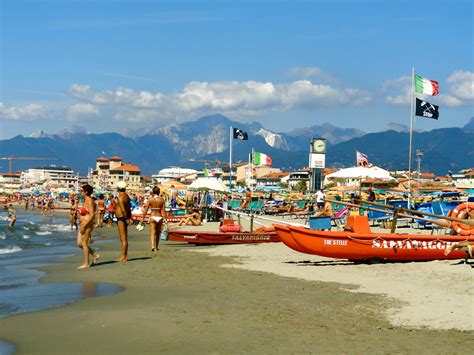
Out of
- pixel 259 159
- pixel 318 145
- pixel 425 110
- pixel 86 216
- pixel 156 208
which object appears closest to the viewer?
pixel 86 216

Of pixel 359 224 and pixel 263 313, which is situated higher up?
pixel 359 224

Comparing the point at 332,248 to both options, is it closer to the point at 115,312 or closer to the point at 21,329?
the point at 115,312

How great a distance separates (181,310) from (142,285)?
2.39m

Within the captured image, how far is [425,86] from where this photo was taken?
25.6m

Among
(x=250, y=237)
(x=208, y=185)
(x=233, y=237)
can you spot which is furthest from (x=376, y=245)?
(x=208, y=185)

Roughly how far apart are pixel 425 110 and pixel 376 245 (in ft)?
49.0

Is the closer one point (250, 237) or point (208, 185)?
point (250, 237)

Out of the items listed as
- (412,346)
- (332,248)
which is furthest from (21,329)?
(332,248)

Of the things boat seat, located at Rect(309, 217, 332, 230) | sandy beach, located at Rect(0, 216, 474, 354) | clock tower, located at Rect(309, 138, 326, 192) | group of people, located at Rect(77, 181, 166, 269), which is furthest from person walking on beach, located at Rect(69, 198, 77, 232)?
clock tower, located at Rect(309, 138, 326, 192)

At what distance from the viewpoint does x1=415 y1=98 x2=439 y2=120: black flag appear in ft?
83.0

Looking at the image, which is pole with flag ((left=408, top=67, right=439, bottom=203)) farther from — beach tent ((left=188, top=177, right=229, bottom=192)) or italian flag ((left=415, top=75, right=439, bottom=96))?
beach tent ((left=188, top=177, right=229, bottom=192))

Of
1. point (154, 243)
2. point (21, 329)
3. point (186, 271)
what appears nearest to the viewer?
point (21, 329)

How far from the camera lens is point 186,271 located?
1165 cm

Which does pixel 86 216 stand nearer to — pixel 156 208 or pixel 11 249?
pixel 156 208
